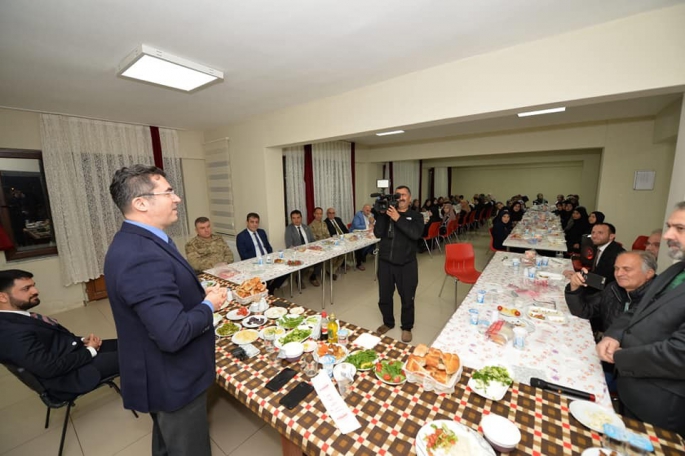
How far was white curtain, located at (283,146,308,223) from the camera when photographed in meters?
5.16

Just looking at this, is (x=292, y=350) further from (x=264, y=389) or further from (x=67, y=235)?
(x=67, y=235)

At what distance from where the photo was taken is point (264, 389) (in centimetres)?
124

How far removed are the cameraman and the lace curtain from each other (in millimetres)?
4063

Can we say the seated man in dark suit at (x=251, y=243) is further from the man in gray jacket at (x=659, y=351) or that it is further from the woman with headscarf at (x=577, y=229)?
the woman with headscarf at (x=577, y=229)

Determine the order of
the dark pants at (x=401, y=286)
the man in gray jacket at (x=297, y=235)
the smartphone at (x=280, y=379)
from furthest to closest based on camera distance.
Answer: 1. the man in gray jacket at (x=297, y=235)
2. the dark pants at (x=401, y=286)
3. the smartphone at (x=280, y=379)

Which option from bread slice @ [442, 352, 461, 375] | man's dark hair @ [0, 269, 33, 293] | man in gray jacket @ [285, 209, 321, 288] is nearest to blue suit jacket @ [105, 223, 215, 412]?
bread slice @ [442, 352, 461, 375]

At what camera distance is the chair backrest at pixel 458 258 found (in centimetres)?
353

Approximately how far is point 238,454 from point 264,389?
846 millimetres

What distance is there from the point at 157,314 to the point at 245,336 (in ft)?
2.77

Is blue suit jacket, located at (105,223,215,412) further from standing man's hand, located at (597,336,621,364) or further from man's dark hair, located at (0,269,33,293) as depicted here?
standing man's hand, located at (597,336,621,364)

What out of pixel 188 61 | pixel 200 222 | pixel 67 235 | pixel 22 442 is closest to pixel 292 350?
pixel 22 442

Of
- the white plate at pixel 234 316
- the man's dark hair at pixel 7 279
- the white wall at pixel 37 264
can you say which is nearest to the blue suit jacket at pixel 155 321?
the white plate at pixel 234 316

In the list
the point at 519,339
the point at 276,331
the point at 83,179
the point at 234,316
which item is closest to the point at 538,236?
the point at 519,339

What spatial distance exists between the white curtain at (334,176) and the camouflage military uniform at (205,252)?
254 centimetres
